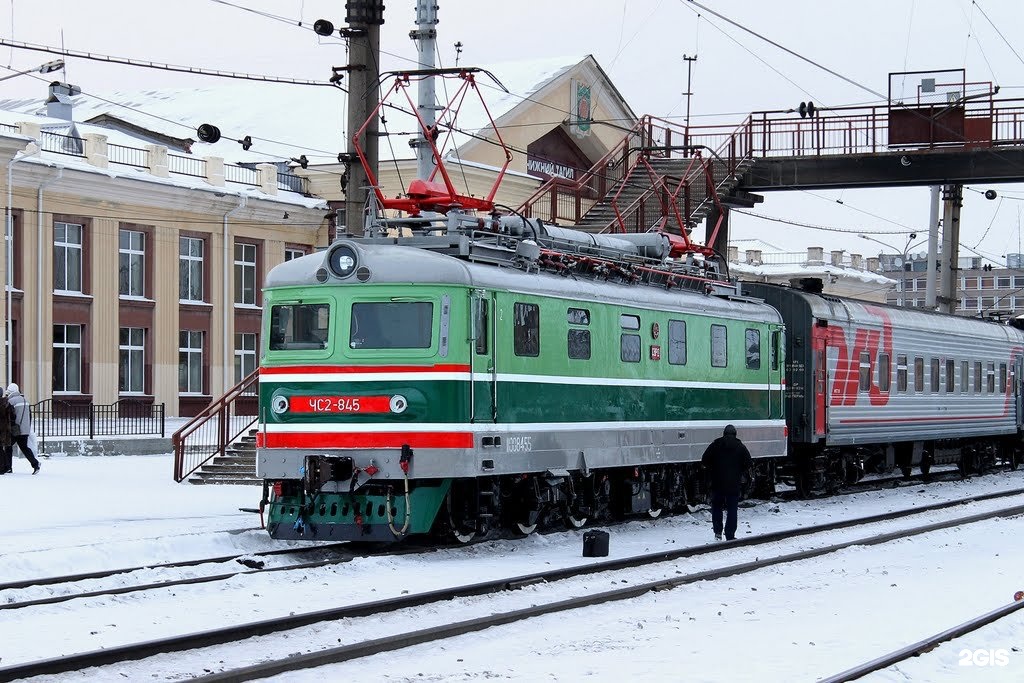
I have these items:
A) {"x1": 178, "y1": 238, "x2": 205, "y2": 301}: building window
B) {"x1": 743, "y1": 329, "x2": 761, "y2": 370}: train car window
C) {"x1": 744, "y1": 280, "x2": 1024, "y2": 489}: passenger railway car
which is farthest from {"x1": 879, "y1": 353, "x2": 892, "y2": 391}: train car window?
{"x1": 178, "y1": 238, "x2": 205, "y2": 301}: building window

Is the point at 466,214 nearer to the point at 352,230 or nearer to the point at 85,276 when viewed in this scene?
the point at 352,230

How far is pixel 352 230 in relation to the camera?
19672mm

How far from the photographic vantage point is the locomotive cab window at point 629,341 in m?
19.8

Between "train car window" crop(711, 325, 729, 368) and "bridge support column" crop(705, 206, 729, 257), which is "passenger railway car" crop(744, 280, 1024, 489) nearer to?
"train car window" crop(711, 325, 729, 368)

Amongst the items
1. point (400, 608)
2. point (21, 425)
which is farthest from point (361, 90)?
point (21, 425)

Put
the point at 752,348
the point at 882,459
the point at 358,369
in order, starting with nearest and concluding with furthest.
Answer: the point at 358,369 → the point at 752,348 → the point at 882,459

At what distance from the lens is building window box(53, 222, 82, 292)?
139 feet

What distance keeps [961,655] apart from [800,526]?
10.2 meters

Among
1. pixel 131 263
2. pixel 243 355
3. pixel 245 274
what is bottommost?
pixel 243 355

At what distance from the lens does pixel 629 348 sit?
20.0m

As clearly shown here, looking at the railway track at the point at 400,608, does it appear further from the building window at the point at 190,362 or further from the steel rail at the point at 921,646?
the building window at the point at 190,362

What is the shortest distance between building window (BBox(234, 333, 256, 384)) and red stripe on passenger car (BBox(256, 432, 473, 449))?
31.9m

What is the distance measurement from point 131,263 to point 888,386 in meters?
23.8

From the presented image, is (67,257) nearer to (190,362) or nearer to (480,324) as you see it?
(190,362)
